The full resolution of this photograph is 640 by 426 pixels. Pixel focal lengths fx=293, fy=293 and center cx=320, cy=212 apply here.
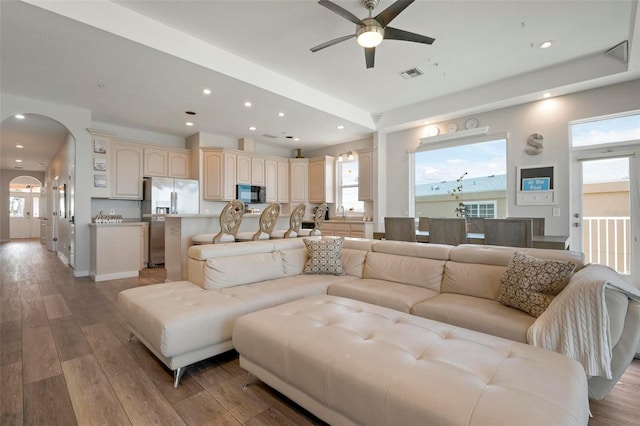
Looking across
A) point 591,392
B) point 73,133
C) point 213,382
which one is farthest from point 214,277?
point 73,133

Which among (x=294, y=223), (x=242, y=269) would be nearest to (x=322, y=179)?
(x=294, y=223)

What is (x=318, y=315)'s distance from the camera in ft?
6.17

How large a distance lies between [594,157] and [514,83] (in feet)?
5.00

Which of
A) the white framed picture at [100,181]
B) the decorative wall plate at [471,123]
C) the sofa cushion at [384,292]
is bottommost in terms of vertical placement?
the sofa cushion at [384,292]

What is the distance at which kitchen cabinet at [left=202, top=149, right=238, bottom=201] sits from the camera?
6367mm

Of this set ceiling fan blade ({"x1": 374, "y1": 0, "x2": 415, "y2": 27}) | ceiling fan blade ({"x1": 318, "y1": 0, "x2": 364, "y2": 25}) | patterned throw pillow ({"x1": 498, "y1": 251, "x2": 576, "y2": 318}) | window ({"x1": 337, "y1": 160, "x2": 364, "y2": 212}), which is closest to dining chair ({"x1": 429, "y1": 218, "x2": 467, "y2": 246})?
patterned throw pillow ({"x1": 498, "y1": 251, "x2": 576, "y2": 318})

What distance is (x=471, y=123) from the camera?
518 cm

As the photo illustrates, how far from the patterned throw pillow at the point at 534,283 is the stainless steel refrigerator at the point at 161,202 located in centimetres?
575

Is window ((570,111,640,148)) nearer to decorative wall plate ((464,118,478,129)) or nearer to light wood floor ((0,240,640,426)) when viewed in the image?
decorative wall plate ((464,118,478,129))

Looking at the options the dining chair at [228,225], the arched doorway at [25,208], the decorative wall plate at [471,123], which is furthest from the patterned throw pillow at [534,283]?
the arched doorway at [25,208]

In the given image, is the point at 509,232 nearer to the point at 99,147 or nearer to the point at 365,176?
the point at 365,176

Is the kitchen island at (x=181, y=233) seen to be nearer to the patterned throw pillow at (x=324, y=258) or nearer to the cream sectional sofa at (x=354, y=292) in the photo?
the cream sectional sofa at (x=354, y=292)

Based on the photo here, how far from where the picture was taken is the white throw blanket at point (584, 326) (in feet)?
4.86

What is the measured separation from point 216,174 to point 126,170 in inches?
65.0
